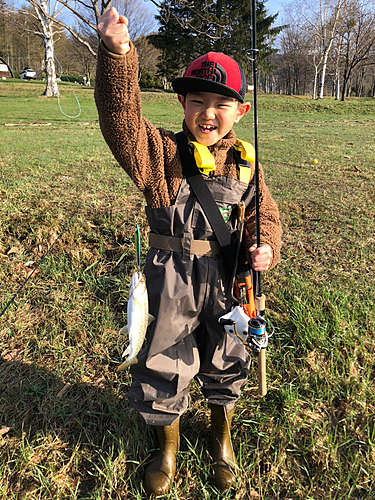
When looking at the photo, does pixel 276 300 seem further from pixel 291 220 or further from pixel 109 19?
pixel 109 19

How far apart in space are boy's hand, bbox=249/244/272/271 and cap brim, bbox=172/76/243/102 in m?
0.78

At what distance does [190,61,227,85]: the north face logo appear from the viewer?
179 centimetres

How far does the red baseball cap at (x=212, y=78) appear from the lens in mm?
1757

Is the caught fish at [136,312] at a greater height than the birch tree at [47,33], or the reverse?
the birch tree at [47,33]

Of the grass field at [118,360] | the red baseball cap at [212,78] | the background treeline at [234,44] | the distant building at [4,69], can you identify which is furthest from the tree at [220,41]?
the red baseball cap at [212,78]

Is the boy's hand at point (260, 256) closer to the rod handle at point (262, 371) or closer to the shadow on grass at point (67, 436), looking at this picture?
the rod handle at point (262, 371)

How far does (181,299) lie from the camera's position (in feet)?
6.29

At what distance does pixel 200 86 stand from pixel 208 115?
0.46 ft

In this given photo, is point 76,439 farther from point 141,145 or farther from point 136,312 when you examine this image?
point 141,145

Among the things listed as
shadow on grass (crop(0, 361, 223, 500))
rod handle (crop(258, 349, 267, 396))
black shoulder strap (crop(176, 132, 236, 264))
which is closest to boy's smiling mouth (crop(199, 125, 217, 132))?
black shoulder strap (crop(176, 132, 236, 264))

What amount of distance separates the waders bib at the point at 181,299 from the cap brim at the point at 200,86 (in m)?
0.42

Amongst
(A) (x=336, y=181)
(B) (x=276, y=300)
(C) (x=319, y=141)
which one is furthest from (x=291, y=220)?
(C) (x=319, y=141)

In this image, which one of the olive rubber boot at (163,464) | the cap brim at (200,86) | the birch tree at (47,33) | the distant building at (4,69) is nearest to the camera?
the cap brim at (200,86)

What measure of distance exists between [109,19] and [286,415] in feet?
7.61
